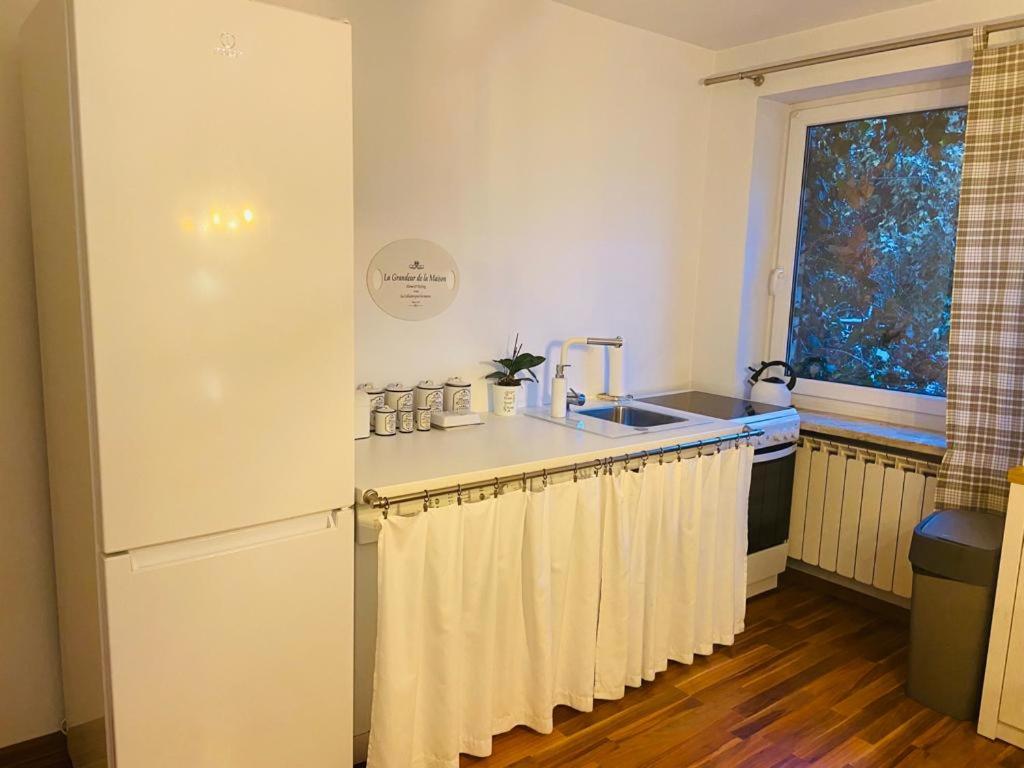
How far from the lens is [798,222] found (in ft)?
11.7

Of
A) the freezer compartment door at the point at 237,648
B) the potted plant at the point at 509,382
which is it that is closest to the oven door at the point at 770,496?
the potted plant at the point at 509,382

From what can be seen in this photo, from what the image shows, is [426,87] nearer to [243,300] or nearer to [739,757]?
[243,300]

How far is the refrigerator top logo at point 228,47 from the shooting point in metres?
1.52

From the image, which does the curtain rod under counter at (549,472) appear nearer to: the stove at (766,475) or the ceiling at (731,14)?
the stove at (766,475)

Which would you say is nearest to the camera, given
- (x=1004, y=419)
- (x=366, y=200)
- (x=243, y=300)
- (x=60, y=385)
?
(x=243, y=300)

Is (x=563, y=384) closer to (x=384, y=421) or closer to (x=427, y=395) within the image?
(x=427, y=395)

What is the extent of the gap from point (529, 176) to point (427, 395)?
984 mm

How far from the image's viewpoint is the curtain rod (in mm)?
2553

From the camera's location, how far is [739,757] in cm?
226

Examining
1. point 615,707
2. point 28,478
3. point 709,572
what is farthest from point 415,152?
point 615,707

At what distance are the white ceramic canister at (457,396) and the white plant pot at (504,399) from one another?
0.14m

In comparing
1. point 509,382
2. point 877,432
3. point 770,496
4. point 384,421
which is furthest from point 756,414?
point 384,421

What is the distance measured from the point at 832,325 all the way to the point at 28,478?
3.23m

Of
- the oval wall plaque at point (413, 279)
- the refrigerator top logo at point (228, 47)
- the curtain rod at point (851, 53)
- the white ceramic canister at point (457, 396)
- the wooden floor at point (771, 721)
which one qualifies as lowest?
the wooden floor at point (771, 721)
